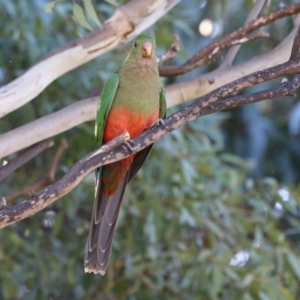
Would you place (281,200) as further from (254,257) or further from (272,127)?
(272,127)

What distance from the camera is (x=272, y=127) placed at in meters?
5.02

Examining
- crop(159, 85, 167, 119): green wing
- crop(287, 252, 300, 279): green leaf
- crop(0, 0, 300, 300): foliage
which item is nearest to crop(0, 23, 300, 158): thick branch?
crop(159, 85, 167, 119): green wing

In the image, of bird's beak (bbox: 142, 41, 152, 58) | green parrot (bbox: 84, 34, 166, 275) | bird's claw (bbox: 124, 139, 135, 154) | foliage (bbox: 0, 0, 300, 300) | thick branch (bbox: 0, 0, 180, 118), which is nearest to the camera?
bird's claw (bbox: 124, 139, 135, 154)

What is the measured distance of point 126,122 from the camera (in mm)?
2580

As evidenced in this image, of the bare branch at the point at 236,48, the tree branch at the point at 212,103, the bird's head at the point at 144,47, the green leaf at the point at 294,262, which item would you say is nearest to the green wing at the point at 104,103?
the bird's head at the point at 144,47

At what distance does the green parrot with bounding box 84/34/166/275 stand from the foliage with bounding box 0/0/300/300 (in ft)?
1.90

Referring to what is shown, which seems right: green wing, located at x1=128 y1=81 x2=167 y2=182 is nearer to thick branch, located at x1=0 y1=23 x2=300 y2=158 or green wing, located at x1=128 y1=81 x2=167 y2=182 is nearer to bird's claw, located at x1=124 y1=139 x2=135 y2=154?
thick branch, located at x1=0 y1=23 x2=300 y2=158

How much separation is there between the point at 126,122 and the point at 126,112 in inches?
1.5

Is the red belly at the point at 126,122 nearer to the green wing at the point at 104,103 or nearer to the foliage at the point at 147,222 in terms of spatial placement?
the green wing at the point at 104,103

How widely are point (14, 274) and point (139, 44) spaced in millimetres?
1380

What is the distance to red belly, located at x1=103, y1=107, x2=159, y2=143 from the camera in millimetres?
2562

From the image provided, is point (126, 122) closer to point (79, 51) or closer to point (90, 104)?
point (90, 104)

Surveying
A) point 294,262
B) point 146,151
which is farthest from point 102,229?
point 294,262

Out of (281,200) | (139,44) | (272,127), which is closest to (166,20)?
(139,44)
